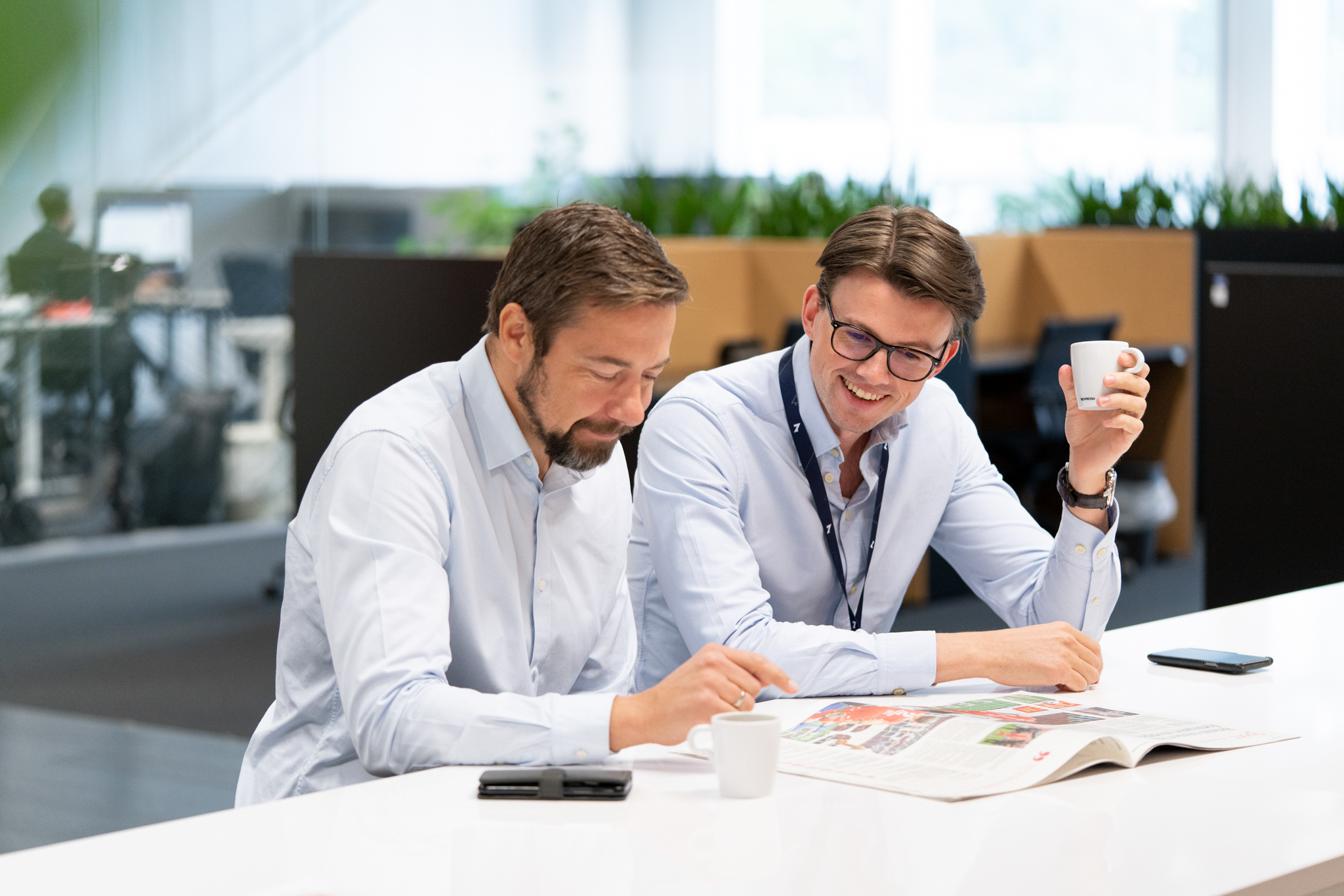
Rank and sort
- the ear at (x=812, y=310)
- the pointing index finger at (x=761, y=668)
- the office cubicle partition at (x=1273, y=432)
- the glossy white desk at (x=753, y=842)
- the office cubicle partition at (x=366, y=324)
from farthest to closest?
the office cubicle partition at (x=366, y=324) → the office cubicle partition at (x=1273, y=432) → the ear at (x=812, y=310) → the pointing index finger at (x=761, y=668) → the glossy white desk at (x=753, y=842)

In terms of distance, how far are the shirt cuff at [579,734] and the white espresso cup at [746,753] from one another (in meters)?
0.13

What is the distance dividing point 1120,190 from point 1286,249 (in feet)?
2.92

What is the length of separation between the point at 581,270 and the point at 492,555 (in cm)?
34

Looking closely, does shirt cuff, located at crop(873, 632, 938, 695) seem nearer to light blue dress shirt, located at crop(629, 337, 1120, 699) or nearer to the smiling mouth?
light blue dress shirt, located at crop(629, 337, 1120, 699)

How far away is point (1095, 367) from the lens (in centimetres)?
187

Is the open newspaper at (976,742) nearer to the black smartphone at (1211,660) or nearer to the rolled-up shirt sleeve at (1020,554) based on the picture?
the black smartphone at (1211,660)

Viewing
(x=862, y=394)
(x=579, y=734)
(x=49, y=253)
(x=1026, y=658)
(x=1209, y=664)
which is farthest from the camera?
(x=49, y=253)

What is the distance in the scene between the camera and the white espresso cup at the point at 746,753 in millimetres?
Answer: 1285

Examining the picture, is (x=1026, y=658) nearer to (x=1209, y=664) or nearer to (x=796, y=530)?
(x=1209, y=664)

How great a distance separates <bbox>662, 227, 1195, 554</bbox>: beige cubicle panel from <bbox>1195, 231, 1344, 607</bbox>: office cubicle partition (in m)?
2.00

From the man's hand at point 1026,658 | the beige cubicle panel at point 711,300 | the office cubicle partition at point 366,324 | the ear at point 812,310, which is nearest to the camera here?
the man's hand at point 1026,658

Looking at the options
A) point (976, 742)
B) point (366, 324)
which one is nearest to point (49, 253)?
point (366, 324)

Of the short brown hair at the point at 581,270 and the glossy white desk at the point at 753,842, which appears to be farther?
the short brown hair at the point at 581,270

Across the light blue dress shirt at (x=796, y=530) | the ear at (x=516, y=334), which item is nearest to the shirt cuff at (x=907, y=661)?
the light blue dress shirt at (x=796, y=530)
